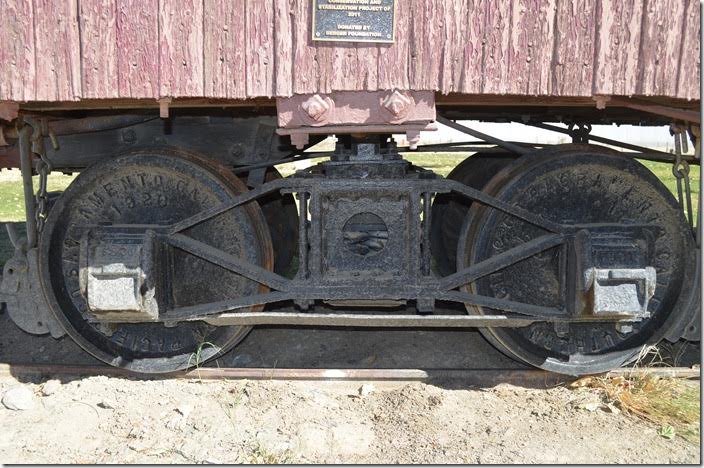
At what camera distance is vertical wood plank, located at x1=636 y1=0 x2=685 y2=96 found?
152 inches

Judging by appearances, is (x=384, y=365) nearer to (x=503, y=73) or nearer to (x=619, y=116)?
(x=503, y=73)

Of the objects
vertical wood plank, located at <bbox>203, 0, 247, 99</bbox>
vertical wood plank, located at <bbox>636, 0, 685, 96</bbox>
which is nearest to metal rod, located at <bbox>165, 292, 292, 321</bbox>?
vertical wood plank, located at <bbox>203, 0, 247, 99</bbox>

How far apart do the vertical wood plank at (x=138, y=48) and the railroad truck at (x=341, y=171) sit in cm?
1

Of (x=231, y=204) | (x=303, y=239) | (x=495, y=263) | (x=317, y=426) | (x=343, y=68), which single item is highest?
(x=343, y=68)

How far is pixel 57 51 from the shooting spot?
12.7 ft

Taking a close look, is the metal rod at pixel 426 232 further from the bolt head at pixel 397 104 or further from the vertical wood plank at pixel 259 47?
the vertical wood plank at pixel 259 47

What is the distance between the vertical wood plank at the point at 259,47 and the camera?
382cm

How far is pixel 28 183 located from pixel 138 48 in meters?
1.61

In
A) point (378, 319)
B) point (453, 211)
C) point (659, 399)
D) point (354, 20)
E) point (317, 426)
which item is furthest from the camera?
point (453, 211)

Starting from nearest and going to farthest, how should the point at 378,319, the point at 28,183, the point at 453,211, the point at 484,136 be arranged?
the point at 378,319, the point at 484,136, the point at 28,183, the point at 453,211

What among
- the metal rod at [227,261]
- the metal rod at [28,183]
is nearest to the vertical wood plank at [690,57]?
the metal rod at [227,261]

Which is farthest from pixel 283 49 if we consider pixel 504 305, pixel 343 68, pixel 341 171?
pixel 504 305

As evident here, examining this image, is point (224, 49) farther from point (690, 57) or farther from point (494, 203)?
point (690, 57)

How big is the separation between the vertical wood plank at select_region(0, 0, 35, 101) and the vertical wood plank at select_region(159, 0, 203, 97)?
0.78m
